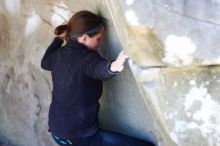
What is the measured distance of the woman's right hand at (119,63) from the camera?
7.34 ft

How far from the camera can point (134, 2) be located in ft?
6.35

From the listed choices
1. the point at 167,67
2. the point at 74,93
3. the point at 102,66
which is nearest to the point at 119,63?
the point at 102,66

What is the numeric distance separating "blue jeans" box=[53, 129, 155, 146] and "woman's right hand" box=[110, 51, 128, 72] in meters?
0.54

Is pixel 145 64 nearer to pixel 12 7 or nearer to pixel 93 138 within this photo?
pixel 93 138

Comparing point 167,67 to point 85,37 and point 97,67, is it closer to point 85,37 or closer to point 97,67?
point 97,67

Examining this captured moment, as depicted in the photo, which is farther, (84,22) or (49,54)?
(49,54)

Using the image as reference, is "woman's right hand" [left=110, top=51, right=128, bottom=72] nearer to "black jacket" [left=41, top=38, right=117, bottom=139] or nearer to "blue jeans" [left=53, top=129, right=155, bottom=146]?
"black jacket" [left=41, top=38, right=117, bottom=139]

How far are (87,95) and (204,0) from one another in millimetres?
978

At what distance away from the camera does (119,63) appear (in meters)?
2.26

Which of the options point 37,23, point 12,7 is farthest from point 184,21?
point 12,7

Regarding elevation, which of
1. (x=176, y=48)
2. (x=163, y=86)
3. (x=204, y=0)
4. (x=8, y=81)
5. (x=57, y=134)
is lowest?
(x=8, y=81)

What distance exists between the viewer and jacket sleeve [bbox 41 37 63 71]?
2836 mm

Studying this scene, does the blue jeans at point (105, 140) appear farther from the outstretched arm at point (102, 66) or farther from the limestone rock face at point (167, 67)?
the outstretched arm at point (102, 66)

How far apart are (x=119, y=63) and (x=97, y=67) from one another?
0.13 meters
